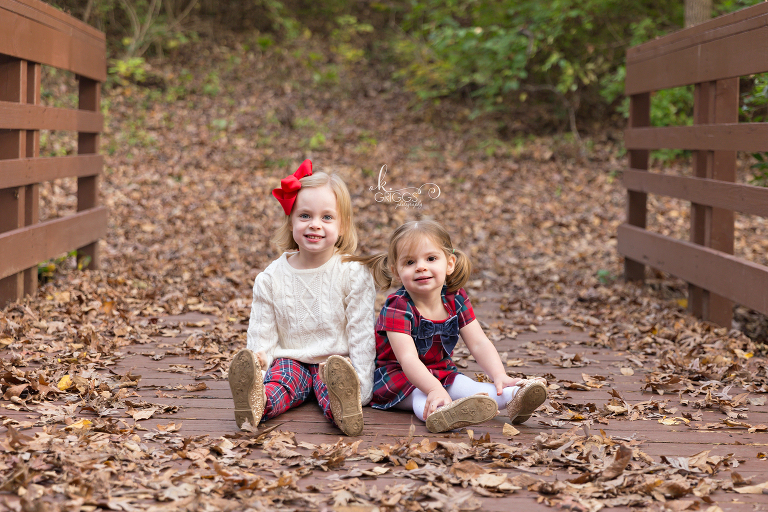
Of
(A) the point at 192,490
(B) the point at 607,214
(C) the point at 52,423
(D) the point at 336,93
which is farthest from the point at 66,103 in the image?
(A) the point at 192,490

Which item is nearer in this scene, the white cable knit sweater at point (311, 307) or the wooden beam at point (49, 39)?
the white cable knit sweater at point (311, 307)

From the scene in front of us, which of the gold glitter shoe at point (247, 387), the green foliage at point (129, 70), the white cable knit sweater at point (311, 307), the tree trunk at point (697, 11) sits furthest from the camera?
the green foliage at point (129, 70)

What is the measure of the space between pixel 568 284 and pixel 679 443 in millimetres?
4118

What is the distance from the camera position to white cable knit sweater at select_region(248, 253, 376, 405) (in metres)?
3.65

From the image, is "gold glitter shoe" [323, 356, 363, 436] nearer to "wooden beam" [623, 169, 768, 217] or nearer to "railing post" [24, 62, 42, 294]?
"wooden beam" [623, 169, 768, 217]

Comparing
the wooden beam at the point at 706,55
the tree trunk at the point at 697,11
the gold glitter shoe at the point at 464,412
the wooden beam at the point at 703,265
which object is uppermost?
the tree trunk at the point at 697,11

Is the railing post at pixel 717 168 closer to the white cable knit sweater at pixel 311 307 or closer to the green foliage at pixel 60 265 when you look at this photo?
the white cable knit sweater at pixel 311 307

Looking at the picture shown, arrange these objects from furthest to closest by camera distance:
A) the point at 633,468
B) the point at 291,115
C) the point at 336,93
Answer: the point at 336,93 < the point at 291,115 < the point at 633,468

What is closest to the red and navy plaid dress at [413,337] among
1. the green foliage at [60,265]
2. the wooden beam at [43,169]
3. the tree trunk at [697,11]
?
the wooden beam at [43,169]

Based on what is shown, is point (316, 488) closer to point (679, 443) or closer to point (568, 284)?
point (679, 443)

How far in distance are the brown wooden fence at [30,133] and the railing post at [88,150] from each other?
1.33 feet

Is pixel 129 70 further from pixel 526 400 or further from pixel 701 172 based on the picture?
pixel 526 400

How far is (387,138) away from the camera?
1304 cm

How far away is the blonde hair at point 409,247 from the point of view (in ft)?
11.2
